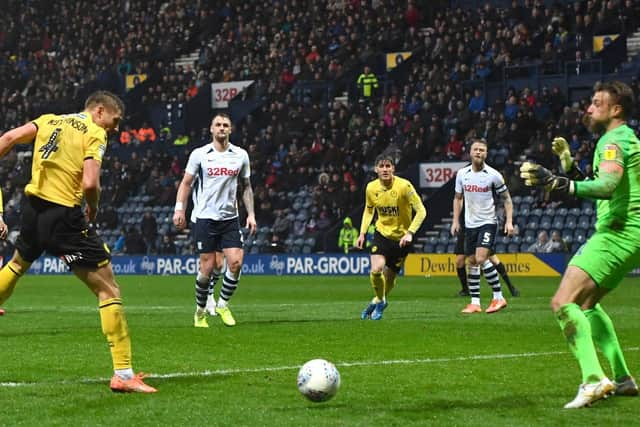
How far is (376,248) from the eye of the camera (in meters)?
16.6

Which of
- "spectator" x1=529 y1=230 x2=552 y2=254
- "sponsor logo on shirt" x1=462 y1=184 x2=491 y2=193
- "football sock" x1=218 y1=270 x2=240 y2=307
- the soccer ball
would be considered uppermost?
"sponsor logo on shirt" x1=462 y1=184 x2=491 y2=193

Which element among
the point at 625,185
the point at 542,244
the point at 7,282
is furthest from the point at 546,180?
the point at 542,244

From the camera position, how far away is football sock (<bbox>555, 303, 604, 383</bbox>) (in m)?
7.46

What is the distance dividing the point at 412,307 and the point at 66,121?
11.2 m

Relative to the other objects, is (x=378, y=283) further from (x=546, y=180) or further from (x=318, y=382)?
(x=546, y=180)

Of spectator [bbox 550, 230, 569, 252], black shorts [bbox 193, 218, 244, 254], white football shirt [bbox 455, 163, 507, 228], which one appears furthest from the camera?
spectator [bbox 550, 230, 569, 252]

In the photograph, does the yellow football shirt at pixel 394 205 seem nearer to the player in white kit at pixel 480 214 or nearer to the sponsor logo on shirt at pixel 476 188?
the player in white kit at pixel 480 214

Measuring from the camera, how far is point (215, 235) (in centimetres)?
1481

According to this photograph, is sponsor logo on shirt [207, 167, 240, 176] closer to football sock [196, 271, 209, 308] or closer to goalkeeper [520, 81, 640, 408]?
football sock [196, 271, 209, 308]

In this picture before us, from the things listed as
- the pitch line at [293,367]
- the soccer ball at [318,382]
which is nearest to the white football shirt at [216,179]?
the pitch line at [293,367]

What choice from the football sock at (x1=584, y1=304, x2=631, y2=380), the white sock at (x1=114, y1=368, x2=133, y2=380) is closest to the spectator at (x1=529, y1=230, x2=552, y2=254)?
the football sock at (x1=584, y1=304, x2=631, y2=380)

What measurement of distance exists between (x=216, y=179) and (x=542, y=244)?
18.8m

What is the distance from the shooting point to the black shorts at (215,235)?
14773 millimetres

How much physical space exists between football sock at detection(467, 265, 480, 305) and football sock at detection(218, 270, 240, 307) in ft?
14.6
